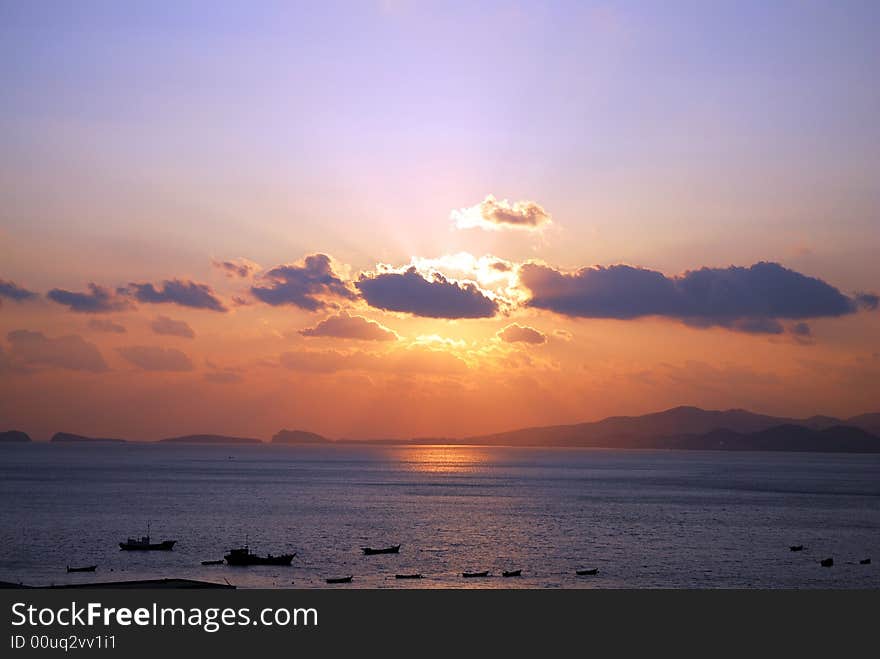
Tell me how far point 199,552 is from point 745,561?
5991cm

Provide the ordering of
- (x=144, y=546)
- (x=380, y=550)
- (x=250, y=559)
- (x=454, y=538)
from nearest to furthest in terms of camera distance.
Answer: (x=250, y=559)
(x=380, y=550)
(x=144, y=546)
(x=454, y=538)

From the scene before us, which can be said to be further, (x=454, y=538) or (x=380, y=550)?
(x=454, y=538)

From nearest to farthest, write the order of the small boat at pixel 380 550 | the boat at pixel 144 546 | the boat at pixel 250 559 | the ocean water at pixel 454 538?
the ocean water at pixel 454 538, the boat at pixel 250 559, the small boat at pixel 380 550, the boat at pixel 144 546

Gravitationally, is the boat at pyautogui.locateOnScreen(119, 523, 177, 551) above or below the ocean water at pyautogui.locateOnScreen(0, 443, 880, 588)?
above

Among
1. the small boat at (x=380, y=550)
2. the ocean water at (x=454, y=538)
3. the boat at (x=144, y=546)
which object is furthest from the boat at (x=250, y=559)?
the boat at (x=144, y=546)

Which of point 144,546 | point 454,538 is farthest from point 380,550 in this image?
point 144,546

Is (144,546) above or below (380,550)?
above

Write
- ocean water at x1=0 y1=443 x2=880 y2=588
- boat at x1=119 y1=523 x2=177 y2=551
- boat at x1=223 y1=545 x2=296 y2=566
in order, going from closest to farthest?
ocean water at x1=0 y1=443 x2=880 y2=588
boat at x1=223 y1=545 x2=296 y2=566
boat at x1=119 y1=523 x2=177 y2=551

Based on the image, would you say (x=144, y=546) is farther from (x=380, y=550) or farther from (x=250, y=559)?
(x=380, y=550)

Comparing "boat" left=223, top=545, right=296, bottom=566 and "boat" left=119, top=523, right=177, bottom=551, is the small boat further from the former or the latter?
"boat" left=119, top=523, right=177, bottom=551

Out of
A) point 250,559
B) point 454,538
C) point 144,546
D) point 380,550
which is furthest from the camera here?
point 454,538

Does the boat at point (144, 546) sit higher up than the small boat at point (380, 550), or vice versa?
the boat at point (144, 546)

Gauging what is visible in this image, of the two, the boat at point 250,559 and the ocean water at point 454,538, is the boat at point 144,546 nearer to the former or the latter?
the ocean water at point 454,538

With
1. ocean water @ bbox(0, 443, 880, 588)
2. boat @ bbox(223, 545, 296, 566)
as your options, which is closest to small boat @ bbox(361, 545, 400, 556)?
ocean water @ bbox(0, 443, 880, 588)
